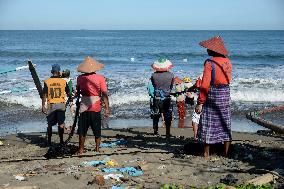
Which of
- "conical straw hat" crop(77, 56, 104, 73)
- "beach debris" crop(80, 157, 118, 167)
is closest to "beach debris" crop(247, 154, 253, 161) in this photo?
"beach debris" crop(80, 157, 118, 167)

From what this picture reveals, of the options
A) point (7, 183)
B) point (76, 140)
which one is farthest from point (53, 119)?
point (7, 183)

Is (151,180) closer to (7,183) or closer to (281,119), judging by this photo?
(7,183)

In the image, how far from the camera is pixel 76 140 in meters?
9.42

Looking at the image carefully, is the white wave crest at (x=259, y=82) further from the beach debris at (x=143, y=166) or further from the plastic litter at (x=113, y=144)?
the beach debris at (x=143, y=166)

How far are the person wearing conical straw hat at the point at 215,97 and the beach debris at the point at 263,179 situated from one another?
4.50ft

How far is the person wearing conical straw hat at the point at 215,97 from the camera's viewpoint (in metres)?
6.14

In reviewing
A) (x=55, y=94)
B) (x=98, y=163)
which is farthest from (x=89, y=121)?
(x=55, y=94)

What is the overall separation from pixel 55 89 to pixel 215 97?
3.45 m

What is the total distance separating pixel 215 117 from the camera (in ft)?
20.9

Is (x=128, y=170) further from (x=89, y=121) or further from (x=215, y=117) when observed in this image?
(x=89, y=121)

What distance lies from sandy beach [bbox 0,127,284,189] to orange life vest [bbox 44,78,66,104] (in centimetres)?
99

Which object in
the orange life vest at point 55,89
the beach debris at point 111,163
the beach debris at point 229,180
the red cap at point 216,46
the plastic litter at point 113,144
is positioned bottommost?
the plastic litter at point 113,144

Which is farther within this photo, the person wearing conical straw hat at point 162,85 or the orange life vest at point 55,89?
the person wearing conical straw hat at point 162,85

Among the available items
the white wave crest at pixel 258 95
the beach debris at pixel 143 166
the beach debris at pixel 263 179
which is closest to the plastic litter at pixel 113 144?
the beach debris at pixel 143 166
